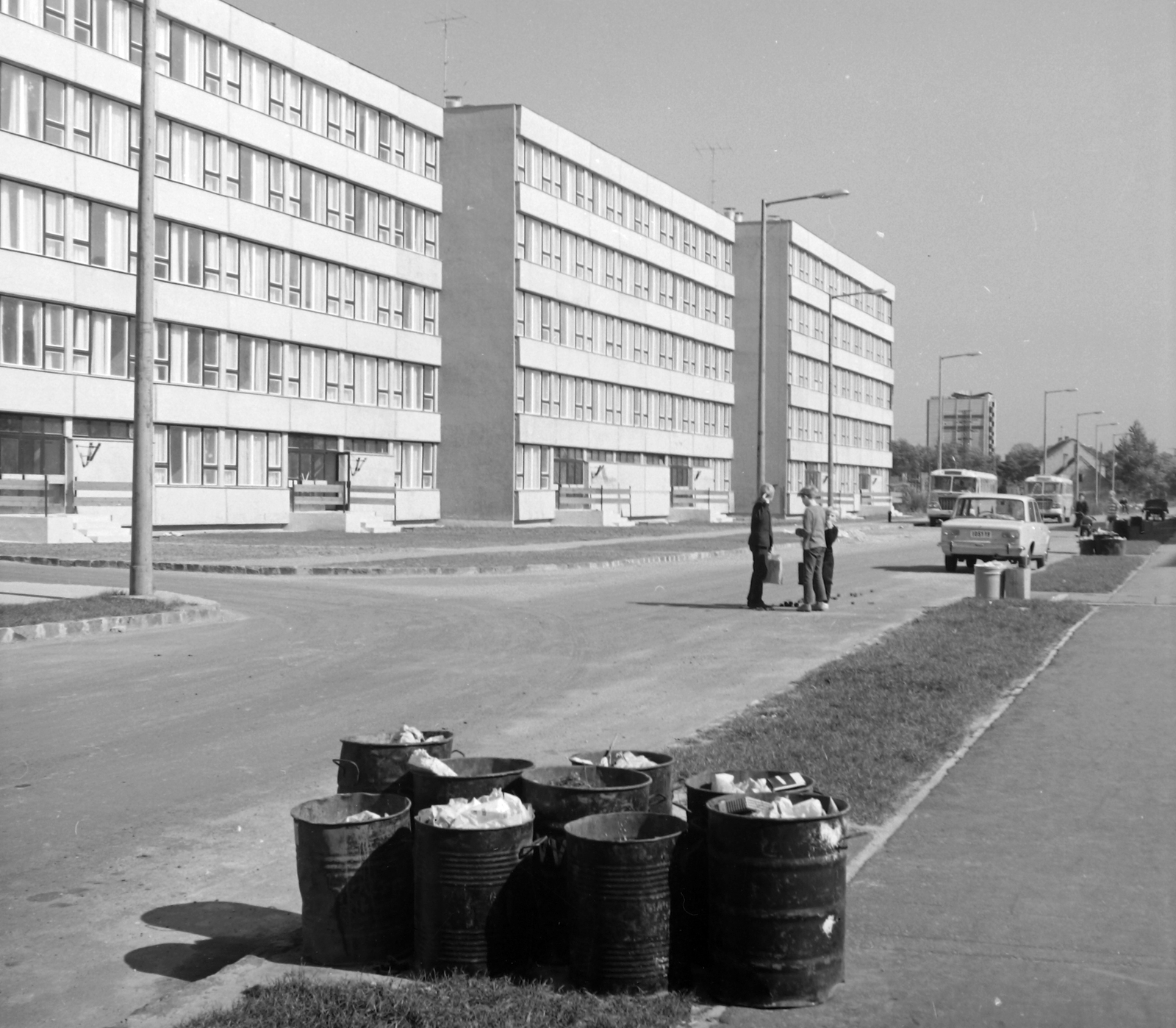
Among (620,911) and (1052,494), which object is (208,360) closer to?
(620,911)

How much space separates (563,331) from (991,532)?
3837 centimetres

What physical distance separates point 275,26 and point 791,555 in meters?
27.8

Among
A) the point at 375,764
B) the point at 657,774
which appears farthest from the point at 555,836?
the point at 375,764

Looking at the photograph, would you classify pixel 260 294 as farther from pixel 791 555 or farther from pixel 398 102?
pixel 791 555

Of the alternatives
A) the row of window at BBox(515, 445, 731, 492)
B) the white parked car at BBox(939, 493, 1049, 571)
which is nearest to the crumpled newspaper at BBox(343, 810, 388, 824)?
the white parked car at BBox(939, 493, 1049, 571)

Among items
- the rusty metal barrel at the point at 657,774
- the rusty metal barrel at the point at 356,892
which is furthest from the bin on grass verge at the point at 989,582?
the rusty metal barrel at the point at 356,892

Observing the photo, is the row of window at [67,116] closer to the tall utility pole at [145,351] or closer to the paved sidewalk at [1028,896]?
the tall utility pole at [145,351]

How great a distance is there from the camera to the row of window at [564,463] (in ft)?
213

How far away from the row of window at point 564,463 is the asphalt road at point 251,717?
4097cm

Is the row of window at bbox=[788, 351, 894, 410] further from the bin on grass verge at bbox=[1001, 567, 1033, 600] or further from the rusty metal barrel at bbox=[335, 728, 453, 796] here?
the rusty metal barrel at bbox=[335, 728, 453, 796]

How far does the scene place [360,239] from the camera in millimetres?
56562

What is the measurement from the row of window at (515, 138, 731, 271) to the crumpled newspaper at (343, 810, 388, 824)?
2370 inches

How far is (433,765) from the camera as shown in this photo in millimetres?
5504

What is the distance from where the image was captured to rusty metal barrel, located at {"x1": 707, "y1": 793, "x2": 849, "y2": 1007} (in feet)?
15.8
